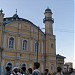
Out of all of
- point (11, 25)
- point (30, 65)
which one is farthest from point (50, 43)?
point (11, 25)

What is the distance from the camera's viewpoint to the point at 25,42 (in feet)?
140

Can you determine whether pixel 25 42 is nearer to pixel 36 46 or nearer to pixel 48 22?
pixel 36 46

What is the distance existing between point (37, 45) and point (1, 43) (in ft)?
27.4

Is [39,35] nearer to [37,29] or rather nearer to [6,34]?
[37,29]

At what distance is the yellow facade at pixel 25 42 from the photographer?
3894cm

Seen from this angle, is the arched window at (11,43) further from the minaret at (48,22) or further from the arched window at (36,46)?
the minaret at (48,22)

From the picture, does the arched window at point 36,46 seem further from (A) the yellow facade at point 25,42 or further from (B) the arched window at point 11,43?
(B) the arched window at point 11,43

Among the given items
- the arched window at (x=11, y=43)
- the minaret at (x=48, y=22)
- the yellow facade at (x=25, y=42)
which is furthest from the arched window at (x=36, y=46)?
the arched window at (x=11, y=43)

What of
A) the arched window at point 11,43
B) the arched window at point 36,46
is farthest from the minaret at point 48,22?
the arched window at point 11,43

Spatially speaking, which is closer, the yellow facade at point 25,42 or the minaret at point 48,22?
the yellow facade at point 25,42

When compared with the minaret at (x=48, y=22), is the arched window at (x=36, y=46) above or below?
below

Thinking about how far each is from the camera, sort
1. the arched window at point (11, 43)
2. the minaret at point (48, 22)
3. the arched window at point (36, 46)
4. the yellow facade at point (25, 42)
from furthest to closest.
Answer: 1. the minaret at point (48, 22)
2. the arched window at point (36, 46)
3. the arched window at point (11, 43)
4. the yellow facade at point (25, 42)

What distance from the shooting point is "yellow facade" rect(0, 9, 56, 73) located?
128 ft

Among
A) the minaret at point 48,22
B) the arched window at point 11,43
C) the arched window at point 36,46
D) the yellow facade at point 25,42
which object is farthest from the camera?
the minaret at point 48,22
